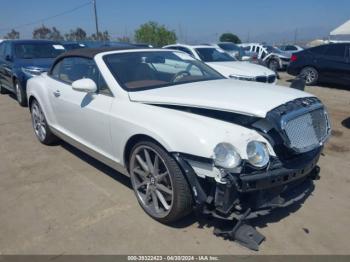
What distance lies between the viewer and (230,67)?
28.1 ft

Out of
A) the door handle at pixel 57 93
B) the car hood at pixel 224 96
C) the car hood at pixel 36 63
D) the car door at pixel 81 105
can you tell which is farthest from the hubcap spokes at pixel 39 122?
the car hood at pixel 36 63

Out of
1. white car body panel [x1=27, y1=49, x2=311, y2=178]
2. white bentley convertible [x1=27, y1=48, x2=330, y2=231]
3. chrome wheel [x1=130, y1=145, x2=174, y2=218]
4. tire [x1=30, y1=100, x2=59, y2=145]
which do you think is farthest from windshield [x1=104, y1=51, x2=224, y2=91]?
tire [x1=30, y1=100, x2=59, y2=145]

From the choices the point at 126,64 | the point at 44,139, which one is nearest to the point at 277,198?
the point at 126,64

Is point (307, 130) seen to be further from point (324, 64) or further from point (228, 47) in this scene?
point (228, 47)

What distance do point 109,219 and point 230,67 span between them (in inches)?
245

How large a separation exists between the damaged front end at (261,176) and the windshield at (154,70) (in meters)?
1.23

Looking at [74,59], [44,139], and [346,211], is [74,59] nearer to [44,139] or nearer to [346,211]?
[44,139]

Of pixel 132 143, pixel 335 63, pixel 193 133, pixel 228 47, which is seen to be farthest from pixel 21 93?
pixel 228 47

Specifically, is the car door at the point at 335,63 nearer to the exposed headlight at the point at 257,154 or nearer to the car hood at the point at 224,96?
the car hood at the point at 224,96

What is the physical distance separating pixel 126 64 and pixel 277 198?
2233mm

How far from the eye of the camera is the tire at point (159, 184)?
2.84m

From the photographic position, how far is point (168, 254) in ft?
9.10

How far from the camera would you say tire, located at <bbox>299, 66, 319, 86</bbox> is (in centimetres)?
1162

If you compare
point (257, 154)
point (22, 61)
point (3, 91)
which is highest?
point (22, 61)
